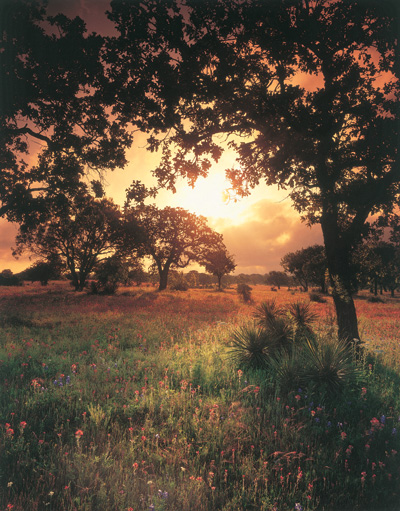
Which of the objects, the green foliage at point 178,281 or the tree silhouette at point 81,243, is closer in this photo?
the tree silhouette at point 81,243

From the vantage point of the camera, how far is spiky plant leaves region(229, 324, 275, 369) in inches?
289

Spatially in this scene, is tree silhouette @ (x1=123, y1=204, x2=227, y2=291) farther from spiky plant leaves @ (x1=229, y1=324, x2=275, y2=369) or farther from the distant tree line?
spiky plant leaves @ (x1=229, y1=324, x2=275, y2=369)

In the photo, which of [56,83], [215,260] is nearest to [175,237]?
[215,260]

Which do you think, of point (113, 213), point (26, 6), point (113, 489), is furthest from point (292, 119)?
point (113, 213)

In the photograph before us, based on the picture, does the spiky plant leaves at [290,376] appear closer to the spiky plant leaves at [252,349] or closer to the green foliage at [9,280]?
the spiky plant leaves at [252,349]

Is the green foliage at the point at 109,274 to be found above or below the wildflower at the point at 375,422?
above

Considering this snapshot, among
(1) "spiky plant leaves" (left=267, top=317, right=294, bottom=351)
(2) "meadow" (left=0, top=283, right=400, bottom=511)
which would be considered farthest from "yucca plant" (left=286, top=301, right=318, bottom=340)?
(2) "meadow" (left=0, top=283, right=400, bottom=511)

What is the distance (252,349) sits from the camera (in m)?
7.59

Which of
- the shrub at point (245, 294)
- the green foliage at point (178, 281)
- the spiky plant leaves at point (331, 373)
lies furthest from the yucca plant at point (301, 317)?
the green foliage at point (178, 281)

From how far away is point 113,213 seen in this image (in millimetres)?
37500

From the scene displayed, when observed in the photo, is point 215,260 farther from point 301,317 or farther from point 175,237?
point 301,317

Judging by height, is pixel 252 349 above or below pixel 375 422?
above

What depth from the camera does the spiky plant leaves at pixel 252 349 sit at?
734 centimetres

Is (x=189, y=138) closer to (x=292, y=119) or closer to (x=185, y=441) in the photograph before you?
(x=292, y=119)
